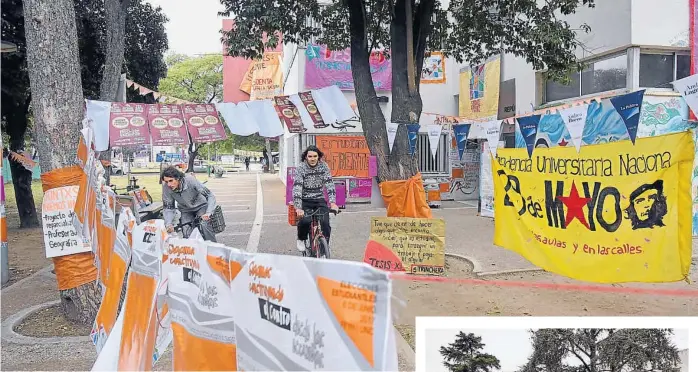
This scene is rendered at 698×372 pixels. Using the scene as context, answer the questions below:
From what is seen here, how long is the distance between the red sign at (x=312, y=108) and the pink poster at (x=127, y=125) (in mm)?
2826

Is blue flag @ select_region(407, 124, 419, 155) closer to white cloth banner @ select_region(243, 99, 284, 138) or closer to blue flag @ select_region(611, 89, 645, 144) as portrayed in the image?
white cloth banner @ select_region(243, 99, 284, 138)

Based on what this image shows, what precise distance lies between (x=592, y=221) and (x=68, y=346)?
4.83 metres

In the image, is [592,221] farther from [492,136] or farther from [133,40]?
[133,40]

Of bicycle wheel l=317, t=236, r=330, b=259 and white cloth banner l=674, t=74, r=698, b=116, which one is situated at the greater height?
white cloth banner l=674, t=74, r=698, b=116

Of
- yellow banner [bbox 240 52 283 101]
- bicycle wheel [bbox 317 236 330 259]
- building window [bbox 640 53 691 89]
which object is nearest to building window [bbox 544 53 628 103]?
building window [bbox 640 53 691 89]

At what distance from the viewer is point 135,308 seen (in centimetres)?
346

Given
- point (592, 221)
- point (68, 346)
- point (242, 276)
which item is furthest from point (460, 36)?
point (242, 276)

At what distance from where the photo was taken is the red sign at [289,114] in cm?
1005

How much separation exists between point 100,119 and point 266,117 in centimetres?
279

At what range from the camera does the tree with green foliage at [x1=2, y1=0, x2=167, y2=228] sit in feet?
38.6

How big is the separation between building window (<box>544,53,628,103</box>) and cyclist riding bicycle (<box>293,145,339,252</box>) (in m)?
5.62

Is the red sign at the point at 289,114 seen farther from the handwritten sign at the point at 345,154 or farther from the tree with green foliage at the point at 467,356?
→ the handwritten sign at the point at 345,154

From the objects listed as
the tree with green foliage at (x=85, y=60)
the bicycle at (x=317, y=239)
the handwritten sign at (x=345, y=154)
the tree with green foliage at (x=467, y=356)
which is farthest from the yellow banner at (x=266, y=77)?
the tree with green foliage at (x=467, y=356)

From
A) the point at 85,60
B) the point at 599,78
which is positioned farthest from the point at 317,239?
the point at 85,60
